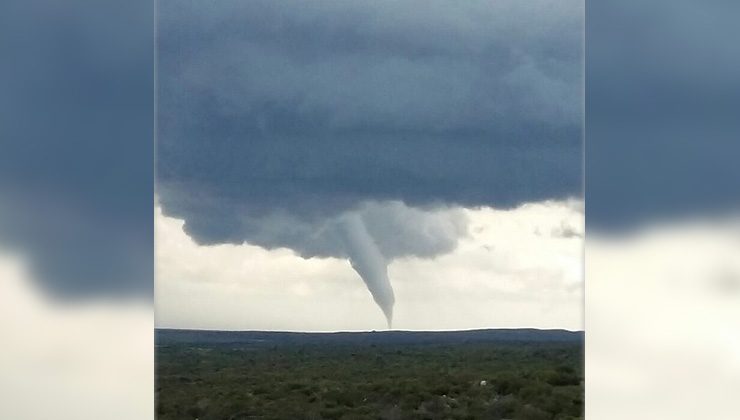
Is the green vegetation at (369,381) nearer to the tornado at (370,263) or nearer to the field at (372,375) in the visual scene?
the field at (372,375)

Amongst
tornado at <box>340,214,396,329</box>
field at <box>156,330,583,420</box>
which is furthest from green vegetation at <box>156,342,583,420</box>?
tornado at <box>340,214,396,329</box>

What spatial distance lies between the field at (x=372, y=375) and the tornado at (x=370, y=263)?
192mm

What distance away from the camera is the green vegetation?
4230mm

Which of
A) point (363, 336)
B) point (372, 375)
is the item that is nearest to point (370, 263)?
point (363, 336)

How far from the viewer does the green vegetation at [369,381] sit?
423 centimetres

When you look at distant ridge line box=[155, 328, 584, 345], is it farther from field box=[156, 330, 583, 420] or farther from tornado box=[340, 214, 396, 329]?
tornado box=[340, 214, 396, 329]

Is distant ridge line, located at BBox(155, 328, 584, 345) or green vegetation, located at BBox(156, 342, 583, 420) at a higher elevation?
distant ridge line, located at BBox(155, 328, 584, 345)

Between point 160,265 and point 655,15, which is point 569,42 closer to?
point 655,15

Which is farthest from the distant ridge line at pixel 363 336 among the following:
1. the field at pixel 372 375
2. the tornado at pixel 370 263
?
→ the tornado at pixel 370 263

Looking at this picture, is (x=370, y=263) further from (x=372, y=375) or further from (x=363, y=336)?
(x=372, y=375)

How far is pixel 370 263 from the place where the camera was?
4223 mm

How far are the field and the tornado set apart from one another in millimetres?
192

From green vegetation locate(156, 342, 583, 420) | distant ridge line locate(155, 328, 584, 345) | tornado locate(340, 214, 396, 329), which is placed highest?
tornado locate(340, 214, 396, 329)

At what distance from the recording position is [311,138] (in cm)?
427
